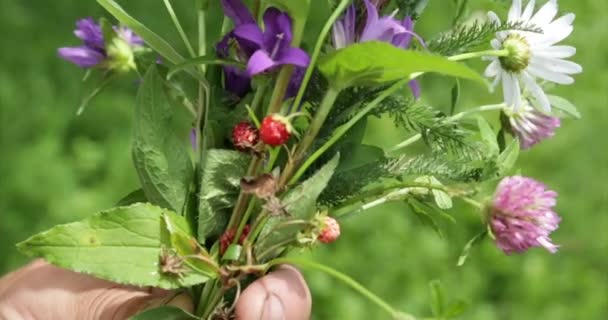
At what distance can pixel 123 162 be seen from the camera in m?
1.53

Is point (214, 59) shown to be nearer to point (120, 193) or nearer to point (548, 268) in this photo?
point (120, 193)

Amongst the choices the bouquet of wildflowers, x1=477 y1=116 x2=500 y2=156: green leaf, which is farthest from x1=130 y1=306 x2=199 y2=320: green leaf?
x1=477 y1=116 x2=500 y2=156: green leaf

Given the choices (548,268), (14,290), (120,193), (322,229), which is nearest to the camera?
(322,229)

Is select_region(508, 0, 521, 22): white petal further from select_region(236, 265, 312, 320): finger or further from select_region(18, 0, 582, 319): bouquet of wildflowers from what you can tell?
select_region(236, 265, 312, 320): finger

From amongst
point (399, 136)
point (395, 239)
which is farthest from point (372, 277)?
point (399, 136)

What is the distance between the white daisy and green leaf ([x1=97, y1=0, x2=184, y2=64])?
0.20 metres

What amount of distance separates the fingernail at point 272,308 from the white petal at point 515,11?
23 centimetres

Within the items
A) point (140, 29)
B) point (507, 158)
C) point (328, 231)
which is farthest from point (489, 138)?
point (140, 29)

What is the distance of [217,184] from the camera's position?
603 mm

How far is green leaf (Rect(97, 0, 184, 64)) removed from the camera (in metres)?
0.56

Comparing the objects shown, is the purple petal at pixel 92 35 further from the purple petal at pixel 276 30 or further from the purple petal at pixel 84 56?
the purple petal at pixel 276 30

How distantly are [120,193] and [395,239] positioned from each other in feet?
1.45

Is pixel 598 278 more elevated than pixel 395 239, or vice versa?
pixel 395 239

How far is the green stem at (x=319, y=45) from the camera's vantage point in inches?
20.9
